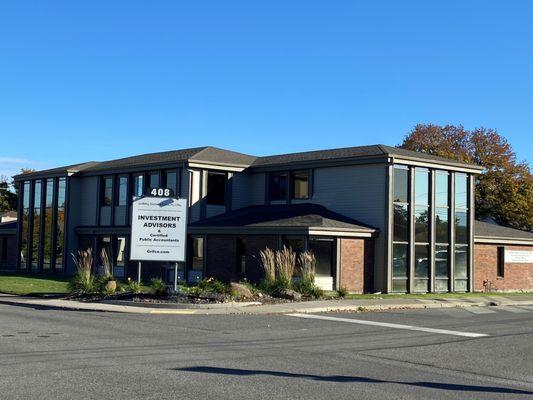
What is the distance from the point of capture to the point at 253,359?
36.9 feet

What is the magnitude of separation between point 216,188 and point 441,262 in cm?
1210

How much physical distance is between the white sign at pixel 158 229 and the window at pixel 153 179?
1221cm

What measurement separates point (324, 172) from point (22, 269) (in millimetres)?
22273

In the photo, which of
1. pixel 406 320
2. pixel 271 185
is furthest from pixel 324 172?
pixel 406 320

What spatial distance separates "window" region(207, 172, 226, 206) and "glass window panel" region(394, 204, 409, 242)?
386 inches

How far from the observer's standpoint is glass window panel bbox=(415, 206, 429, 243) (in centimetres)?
3062

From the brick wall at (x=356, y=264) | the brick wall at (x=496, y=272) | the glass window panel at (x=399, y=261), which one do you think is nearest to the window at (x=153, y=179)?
the brick wall at (x=356, y=264)

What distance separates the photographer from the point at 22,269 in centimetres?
4338

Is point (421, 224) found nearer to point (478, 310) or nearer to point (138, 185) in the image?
point (478, 310)

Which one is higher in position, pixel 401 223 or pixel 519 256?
pixel 401 223

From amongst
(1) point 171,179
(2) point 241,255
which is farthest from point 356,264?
(1) point 171,179

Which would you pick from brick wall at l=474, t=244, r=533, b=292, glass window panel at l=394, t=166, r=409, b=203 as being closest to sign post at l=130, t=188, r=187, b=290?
glass window panel at l=394, t=166, r=409, b=203

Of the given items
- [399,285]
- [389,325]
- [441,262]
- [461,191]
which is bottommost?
[389,325]

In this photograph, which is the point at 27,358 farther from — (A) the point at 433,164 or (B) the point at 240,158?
(B) the point at 240,158
